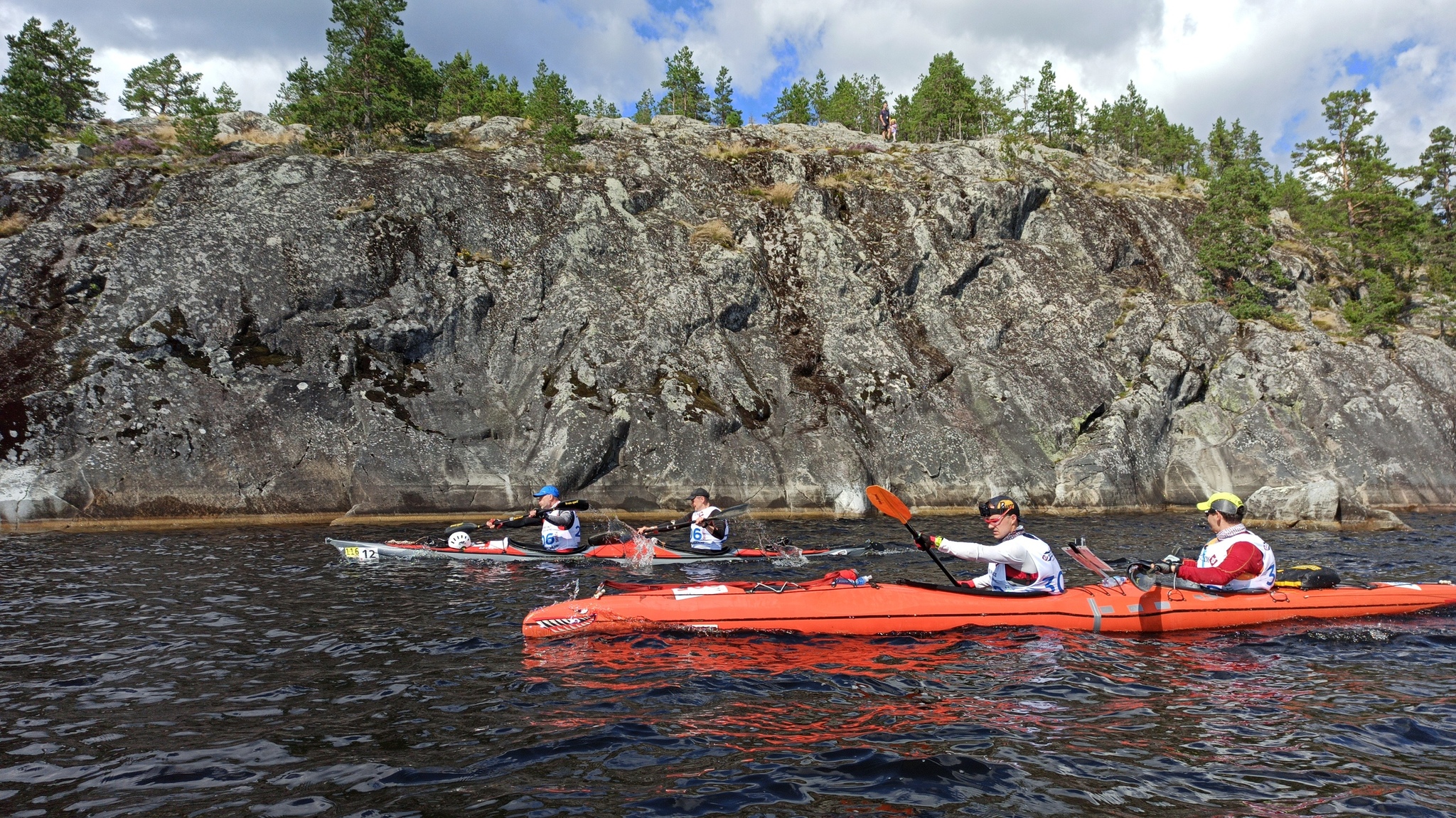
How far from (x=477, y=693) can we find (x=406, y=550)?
1022 cm

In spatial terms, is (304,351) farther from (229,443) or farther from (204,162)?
(204,162)

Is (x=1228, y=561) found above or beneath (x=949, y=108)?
beneath

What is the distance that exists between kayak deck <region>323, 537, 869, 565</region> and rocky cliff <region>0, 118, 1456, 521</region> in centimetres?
840

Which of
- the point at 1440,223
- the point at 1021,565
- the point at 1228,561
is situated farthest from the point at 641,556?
the point at 1440,223

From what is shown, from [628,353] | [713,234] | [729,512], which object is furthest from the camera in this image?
[713,234]

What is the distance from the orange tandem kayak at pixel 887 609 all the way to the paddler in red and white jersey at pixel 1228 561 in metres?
0.22

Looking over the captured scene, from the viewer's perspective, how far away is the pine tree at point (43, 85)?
115ft

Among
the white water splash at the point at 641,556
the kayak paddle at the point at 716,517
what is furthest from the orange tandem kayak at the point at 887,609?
the kayak paddle at the point at 716,517

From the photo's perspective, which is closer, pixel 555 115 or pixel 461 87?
pixel 555 115

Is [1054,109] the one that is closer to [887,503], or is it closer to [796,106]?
[796,106]

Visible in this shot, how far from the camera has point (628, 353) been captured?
1142 inches

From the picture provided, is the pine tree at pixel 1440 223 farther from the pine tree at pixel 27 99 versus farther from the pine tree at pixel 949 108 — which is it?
the pine tree at pixel 27 99

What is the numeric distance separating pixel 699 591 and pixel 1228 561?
7.18m

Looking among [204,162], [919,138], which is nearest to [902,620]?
[204,162]
